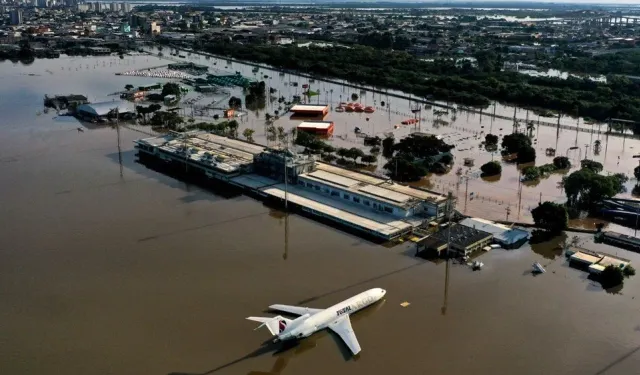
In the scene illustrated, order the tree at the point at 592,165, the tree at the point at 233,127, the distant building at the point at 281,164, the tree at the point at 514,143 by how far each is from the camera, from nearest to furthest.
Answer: the distant building at the point at 281,164, the tree at the point at 592,165, the tree at the point at 514,143, the tree at the point at 233,127

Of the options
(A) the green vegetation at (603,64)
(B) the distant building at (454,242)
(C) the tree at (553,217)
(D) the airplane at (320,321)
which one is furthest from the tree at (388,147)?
(A) the green vegetation at (603,64)

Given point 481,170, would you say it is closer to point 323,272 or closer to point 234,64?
point 323,272

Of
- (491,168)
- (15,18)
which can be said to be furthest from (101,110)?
(15,18)

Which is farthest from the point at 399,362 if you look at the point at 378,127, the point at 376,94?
the point at 376,94

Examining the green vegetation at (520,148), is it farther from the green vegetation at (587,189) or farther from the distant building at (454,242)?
the distant building at (454,242)

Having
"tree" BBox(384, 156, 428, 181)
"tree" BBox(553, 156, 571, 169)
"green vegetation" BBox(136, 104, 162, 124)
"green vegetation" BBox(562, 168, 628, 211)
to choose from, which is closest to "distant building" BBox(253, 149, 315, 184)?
"tree" BBox(384, 156, 428, 181)

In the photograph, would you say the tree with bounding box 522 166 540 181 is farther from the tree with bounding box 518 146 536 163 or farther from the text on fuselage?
the text on fuselage

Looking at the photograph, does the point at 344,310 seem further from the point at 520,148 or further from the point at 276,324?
the point at 520,148
